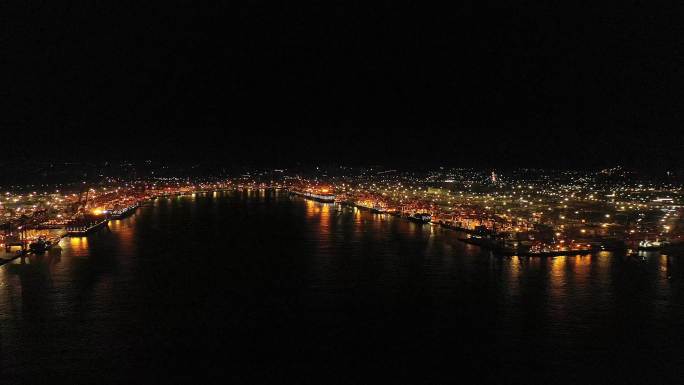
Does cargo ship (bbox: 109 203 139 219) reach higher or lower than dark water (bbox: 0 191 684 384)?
higher

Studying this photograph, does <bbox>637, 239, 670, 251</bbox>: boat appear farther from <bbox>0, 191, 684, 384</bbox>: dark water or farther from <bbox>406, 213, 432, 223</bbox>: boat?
<bbox>406, 213, 432, 223</bbox>: boat

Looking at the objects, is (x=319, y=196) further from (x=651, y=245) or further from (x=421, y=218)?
(x=651, y=245)

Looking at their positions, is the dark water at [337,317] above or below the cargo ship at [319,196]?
below

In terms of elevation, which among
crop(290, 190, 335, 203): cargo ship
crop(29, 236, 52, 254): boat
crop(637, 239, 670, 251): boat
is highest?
crop(290, 190, 335, 203): cargo ship

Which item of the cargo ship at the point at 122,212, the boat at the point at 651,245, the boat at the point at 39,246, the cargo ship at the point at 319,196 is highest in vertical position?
the cargo ship at the point at 319,196

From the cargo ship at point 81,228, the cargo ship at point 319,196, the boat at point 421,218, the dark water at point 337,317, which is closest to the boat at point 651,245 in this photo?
the dark water at point 337,317

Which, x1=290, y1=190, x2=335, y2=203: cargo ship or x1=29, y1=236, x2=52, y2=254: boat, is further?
x1=290, y1=190, x2=335, y2=203: cargo ship

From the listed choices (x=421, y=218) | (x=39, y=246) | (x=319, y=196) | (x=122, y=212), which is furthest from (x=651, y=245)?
(x=319, y=196)

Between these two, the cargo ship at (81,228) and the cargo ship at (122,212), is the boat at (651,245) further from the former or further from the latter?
the cargo ship at (122,212)

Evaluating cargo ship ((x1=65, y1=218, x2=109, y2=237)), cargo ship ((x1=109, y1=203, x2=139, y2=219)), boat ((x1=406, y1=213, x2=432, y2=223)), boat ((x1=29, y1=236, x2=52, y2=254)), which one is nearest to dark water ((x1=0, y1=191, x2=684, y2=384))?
boat ((x1=29, y1=236, x2=52, y2=254))
